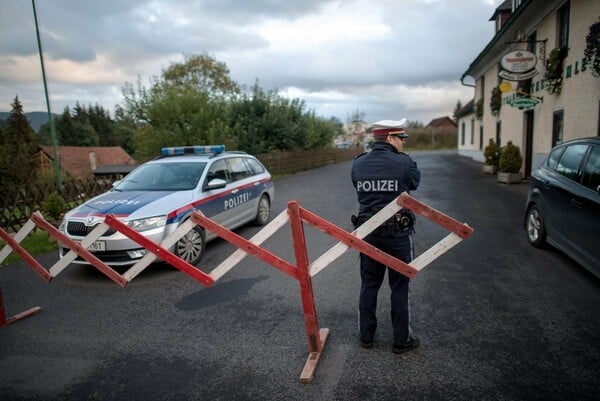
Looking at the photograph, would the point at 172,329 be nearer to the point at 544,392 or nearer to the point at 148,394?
the point at 148,394

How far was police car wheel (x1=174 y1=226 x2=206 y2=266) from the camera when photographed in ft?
19.2

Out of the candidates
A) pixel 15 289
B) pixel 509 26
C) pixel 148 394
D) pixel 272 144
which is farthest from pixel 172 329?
pixel 272 144

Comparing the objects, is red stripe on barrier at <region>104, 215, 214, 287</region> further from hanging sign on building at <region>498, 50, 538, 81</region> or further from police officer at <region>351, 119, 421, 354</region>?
hanging sign on building at <region>498, 50, 538, 81</region>

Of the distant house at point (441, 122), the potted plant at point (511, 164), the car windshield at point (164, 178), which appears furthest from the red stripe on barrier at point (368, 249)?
the distant house at point (441, 122)

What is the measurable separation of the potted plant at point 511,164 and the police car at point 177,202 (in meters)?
9.46

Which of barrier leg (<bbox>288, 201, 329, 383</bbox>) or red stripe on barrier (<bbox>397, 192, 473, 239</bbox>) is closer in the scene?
red stripe on barrier (<bbox>397, 192, 473, 239</bbox>)

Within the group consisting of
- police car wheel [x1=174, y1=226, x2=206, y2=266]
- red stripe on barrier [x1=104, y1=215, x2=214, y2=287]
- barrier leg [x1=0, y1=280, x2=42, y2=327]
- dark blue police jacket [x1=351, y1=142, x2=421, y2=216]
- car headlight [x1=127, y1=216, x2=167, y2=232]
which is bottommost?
barrier leg [x1=0, y1=280, x2=42, y2=327]

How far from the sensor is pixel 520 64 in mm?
12391

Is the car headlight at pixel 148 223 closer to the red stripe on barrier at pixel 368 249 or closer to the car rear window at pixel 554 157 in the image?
the red stripe on barrier at pixel 368 249

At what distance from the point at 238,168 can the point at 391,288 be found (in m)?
5.43

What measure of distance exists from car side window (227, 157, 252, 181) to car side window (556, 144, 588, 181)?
214 inches

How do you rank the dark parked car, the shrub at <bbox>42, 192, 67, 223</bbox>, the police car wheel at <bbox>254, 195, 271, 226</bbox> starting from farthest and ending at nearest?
the police car wheel at <bbox>254, 195, 271, 226</bbox> < the shrub at <bbox>42, 192, 67, 223</bbox> < the dark parked car

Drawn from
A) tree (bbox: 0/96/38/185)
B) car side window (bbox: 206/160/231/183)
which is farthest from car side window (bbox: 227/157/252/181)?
tree (bbox: 0/96/38/185)

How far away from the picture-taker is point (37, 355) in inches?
145
